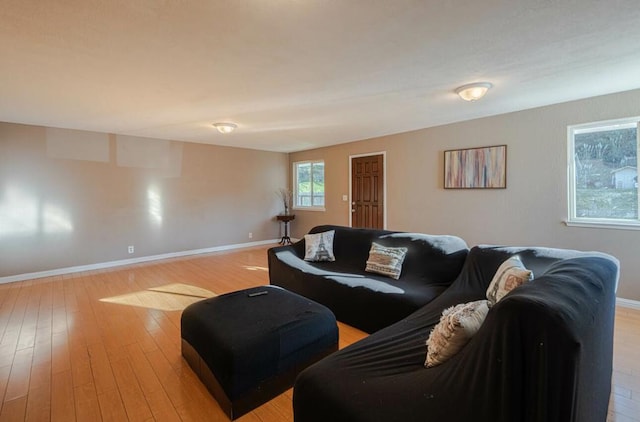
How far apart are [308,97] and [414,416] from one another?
310 centimetres

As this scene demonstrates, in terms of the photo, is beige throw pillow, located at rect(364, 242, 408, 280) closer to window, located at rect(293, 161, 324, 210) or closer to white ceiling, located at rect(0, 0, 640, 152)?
white ceiling, located at rect(0, 0, 640, 152)

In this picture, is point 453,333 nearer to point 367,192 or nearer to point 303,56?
point 303,56

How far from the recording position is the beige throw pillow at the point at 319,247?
3.75 metres

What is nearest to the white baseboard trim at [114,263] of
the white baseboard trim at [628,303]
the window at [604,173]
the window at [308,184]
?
the window at [308,184]

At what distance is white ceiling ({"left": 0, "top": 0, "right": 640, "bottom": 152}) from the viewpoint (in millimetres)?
1793

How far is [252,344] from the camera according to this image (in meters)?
1.78

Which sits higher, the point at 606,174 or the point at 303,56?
the point at 303,56

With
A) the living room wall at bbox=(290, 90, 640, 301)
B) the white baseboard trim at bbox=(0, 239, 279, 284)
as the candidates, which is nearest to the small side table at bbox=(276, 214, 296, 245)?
the white baseboard trim at bbox=(0, 239, 279, 284)

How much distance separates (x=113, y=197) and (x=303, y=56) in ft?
15.2

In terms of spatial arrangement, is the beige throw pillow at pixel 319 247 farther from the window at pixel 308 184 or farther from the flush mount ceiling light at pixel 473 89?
the window at pixel 308 184

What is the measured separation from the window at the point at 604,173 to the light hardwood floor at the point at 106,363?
3.60ft

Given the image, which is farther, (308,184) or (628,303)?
(308,184)

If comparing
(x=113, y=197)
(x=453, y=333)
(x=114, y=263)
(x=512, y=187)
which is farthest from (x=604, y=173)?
(x=114, y=263)

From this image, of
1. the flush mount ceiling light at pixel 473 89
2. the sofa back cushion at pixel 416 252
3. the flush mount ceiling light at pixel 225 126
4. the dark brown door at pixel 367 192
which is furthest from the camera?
the dark brown door at pixel 367 192
